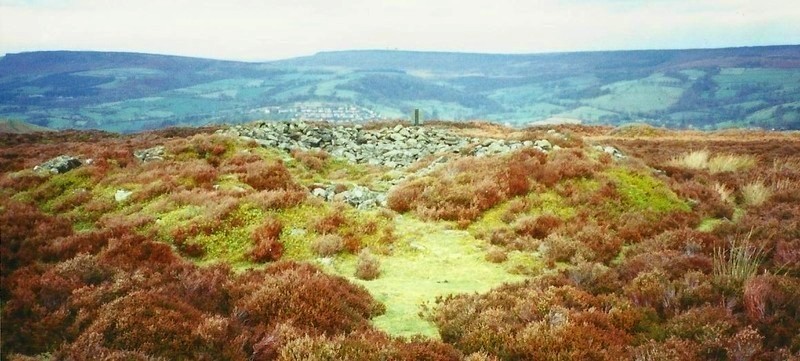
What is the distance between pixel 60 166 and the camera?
20.6 metres

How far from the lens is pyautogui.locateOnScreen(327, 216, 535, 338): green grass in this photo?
902 cm

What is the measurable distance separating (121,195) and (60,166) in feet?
19.6

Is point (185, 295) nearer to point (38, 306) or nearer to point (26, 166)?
point (38, 306)

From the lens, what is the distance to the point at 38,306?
6.85 meters

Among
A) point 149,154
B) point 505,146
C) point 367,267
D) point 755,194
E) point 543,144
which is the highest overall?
point 543,144

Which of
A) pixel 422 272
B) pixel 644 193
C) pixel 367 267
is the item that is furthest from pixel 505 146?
pixel 367 267

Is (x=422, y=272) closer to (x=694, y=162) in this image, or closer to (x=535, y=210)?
(x=535, y=210)

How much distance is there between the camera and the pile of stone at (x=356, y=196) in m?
17.0

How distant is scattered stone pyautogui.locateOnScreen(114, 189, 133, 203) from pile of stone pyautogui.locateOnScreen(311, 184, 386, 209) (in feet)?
19.6

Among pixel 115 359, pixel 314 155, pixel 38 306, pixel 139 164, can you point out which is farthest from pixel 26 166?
pixel 115 359

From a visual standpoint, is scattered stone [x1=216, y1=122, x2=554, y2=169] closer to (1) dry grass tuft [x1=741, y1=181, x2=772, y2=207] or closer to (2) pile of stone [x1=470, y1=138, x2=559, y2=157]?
(2) pile of stone [x1=470, y1=138, x2=559, y2=157]

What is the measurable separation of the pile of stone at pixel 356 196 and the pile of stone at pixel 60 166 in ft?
34.3

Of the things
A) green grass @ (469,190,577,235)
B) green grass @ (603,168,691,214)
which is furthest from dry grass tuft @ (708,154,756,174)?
green grass @ (469,190,577,235)

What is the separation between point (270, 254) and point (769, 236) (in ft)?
38.7
